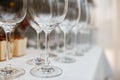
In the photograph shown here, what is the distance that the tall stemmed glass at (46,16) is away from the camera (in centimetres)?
49

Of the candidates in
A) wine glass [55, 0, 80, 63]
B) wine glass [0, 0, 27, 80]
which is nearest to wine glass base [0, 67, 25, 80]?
wine glass [0, 0, 27, 80]

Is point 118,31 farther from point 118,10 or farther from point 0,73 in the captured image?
point 0,73

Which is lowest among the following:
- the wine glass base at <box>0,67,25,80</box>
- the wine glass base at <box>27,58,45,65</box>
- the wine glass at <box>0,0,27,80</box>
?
the wine glass base at <box>27,58,45,65</box>

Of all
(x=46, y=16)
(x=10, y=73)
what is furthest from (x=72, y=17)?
(x=10, y=73)

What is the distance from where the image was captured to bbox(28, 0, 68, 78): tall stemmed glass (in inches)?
19.5

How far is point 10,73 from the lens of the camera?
484 millimetres

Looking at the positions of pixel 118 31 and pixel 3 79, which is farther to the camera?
pixel 118 31

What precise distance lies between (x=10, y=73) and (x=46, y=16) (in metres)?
0.17

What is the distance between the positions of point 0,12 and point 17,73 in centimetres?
15

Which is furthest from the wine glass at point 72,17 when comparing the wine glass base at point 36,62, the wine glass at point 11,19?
the wine glass at point 11,19

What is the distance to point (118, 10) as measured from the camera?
7.72 feet

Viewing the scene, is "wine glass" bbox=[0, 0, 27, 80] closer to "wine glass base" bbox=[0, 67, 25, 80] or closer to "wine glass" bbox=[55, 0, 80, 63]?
"wine glass base" bbox=[0, 67, 25, 80]

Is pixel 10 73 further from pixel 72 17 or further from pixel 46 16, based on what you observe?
pixel 72 17

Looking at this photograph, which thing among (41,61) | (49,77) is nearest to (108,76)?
(41,61)
